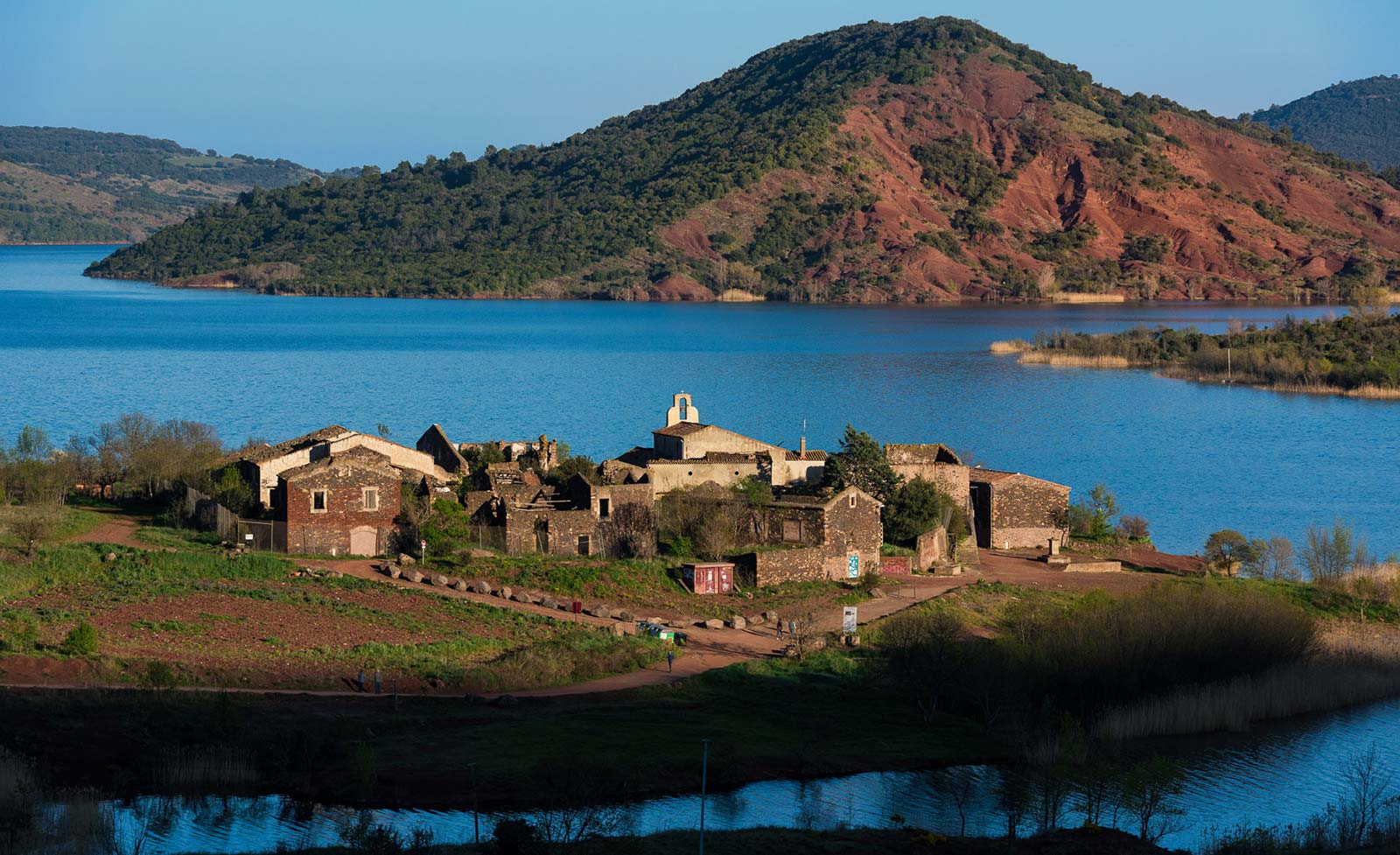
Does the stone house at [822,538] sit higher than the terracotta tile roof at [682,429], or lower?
lower

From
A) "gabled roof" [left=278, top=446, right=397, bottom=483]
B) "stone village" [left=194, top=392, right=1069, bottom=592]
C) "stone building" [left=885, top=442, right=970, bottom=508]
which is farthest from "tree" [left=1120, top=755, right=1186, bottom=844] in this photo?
"gabled roof" [left=278, top=446, right=397, bottom=483]

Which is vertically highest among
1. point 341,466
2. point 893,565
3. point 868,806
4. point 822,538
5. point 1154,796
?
point 341,466

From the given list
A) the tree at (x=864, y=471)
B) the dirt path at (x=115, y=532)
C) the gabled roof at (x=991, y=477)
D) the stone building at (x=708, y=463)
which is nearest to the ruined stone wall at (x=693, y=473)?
the stone building at (x=708, y=463)

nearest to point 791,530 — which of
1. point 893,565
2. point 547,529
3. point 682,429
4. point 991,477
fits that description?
point 893,565

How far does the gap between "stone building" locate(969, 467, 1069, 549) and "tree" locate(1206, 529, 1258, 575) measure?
4042 mm

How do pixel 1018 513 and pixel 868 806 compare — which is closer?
pixel 868 806

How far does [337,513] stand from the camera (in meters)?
42.2

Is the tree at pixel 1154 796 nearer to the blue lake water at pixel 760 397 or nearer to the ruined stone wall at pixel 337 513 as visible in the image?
the ruined stone wall at pixel 337 513

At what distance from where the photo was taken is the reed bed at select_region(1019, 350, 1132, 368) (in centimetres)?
12406

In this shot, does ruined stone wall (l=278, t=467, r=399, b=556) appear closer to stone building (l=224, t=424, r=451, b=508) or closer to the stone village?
the stone village

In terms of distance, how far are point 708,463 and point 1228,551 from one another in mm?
14793

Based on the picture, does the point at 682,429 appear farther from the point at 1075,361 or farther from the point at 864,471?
the point at 1075,361

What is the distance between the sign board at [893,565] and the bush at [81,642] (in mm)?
19492

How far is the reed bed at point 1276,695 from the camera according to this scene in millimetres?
31250
